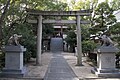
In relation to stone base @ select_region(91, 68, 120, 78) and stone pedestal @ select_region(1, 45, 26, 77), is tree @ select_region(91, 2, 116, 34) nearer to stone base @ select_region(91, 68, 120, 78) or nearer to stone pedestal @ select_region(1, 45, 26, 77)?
stone base @ select_region(91, 68, 120, 78)

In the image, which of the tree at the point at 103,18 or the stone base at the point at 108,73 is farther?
the tree at the point at 103,18

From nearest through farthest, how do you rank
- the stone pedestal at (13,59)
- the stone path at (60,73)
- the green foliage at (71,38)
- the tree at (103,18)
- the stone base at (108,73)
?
the stone path at (60,73) → the stone base at (108,73) → the stone pedestal at (13,59) → the tree at (103,18) → the green foliage at (71,38)

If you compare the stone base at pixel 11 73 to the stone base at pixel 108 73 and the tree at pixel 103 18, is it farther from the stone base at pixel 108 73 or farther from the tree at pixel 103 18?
the tree at pixel 103 18

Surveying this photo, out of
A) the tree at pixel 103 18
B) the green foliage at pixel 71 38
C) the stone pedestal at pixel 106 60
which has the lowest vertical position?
the stone pedestal at pixel 106 60

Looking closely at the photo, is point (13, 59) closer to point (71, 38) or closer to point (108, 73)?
point (108, 73)

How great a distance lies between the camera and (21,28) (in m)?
18.8

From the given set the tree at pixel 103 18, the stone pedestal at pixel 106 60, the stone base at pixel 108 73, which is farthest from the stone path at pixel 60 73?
the tree at pixel 103 18

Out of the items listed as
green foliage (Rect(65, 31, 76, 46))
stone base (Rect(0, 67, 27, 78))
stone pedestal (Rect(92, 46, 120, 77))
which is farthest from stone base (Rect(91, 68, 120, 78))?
green foliage (Rect(65, 31, 76, 46))

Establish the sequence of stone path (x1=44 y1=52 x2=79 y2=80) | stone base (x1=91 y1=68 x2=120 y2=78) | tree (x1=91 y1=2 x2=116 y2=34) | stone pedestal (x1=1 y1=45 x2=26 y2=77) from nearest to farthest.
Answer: stone path (x1=44 y1=52 x2=79 y2=80) → stone base (x1=91 y1=68 x2=120 y2=78) → stone pedestal (x1=1 y1=45 x2=26 y2=77) → tree (x1=91 y1=2 x2=116 y2=34)

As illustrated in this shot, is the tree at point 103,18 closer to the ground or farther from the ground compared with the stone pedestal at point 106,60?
farther from the ground

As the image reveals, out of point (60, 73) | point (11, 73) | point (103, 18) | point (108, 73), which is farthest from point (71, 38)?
point (11, 73)

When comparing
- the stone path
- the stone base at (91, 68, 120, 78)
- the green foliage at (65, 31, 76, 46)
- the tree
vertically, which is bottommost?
the stone path

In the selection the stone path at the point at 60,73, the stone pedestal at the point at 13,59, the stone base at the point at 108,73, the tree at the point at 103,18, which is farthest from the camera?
the tree at the point at 103,18

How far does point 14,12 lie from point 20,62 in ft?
20.4
